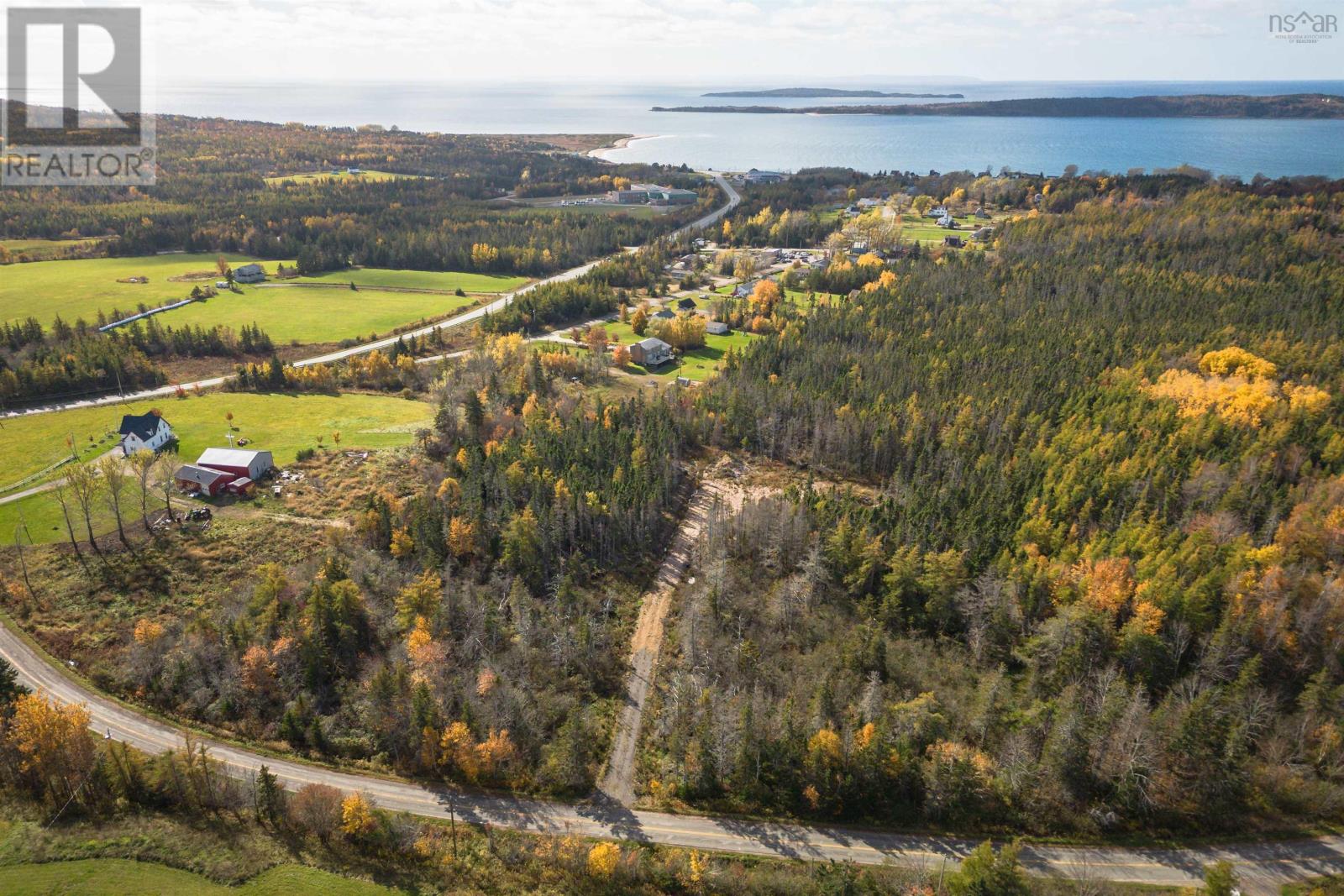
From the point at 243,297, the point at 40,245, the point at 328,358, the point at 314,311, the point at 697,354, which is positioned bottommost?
the point at 328,358

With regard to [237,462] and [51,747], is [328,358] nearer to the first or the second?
[237,462]

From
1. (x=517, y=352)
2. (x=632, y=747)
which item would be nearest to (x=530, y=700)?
(x=632, y=747)

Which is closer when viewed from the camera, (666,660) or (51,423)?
(666,660)

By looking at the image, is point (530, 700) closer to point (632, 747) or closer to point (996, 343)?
point (632, 747)

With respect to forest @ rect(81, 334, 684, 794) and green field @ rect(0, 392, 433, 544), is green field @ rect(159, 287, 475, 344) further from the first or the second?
forest @ rect(81, 334, 684, 794)

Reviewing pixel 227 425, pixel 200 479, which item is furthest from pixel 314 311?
pixel 200 479

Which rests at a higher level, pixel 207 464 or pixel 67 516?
pixel 207 464
